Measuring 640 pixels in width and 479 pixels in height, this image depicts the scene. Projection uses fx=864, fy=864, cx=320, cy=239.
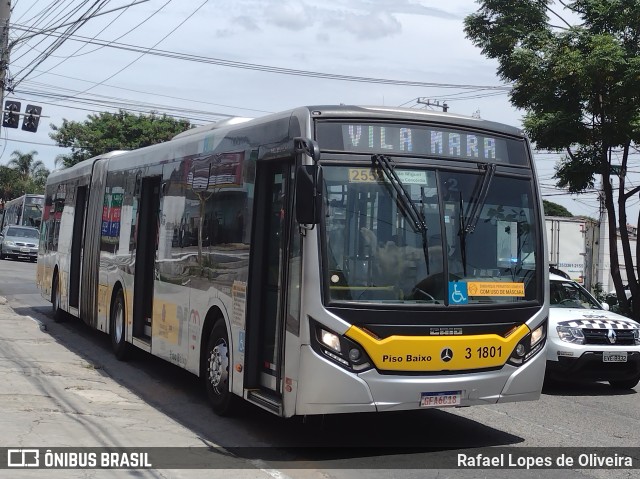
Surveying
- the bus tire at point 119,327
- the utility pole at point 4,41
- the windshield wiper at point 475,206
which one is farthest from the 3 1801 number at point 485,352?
the utility pole at point 4,41

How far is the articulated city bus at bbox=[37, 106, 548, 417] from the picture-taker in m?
7.40

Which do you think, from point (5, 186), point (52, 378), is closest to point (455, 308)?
point (52, 378)

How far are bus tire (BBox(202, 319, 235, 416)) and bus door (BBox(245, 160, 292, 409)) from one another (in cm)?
65

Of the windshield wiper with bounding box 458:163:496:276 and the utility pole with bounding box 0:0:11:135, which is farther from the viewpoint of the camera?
the utility pole with bounding box 0:0:11:135

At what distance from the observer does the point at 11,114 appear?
25.5 metres

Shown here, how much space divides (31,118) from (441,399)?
21890mm

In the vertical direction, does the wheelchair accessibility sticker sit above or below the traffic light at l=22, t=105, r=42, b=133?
below

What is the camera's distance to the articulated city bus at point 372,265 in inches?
291

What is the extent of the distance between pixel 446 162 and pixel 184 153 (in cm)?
405

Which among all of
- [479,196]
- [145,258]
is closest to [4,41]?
[145,258]

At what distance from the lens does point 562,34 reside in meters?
18.4

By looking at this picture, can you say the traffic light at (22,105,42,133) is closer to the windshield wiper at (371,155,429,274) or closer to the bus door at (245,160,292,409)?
the bus door at (245,160,292,409)

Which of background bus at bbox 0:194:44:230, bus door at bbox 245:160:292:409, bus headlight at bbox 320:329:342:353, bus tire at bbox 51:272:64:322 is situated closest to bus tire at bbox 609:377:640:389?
bus door at bbox 245:160:292:409

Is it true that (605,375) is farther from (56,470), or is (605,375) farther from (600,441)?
(56,470)
